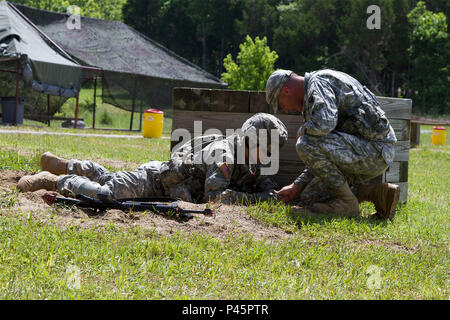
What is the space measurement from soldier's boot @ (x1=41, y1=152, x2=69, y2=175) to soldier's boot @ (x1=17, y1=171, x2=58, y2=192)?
581 millimetres

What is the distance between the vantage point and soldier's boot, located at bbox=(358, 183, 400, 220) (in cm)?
485

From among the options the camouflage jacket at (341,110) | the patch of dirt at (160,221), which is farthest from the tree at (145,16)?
the patch of dirt at (160,221)

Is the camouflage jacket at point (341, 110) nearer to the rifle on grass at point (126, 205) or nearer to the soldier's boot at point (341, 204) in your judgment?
the soldier's boot at point (341, 204)

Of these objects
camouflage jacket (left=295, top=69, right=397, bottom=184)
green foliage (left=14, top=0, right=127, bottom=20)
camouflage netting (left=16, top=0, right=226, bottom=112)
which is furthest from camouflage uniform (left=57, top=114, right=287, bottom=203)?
green foliage (left=14, top=0, right=127, bottom=20)

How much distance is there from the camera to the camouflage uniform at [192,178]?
197 inches

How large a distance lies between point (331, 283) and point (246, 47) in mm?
36150

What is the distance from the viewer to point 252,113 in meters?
6.25

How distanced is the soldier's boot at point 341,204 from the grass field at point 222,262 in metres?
0.33

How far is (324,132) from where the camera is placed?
445cm

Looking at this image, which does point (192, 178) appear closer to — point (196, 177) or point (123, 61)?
point (196, 177)

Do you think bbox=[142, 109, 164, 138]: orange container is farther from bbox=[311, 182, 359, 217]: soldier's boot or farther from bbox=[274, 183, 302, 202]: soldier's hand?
bbox=[311, 182, 359, 217]: soldier's boot

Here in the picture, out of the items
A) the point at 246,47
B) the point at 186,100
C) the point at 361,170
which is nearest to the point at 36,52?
the point at 186,100

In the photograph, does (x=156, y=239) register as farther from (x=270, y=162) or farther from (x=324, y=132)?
(x=270, y=162)
